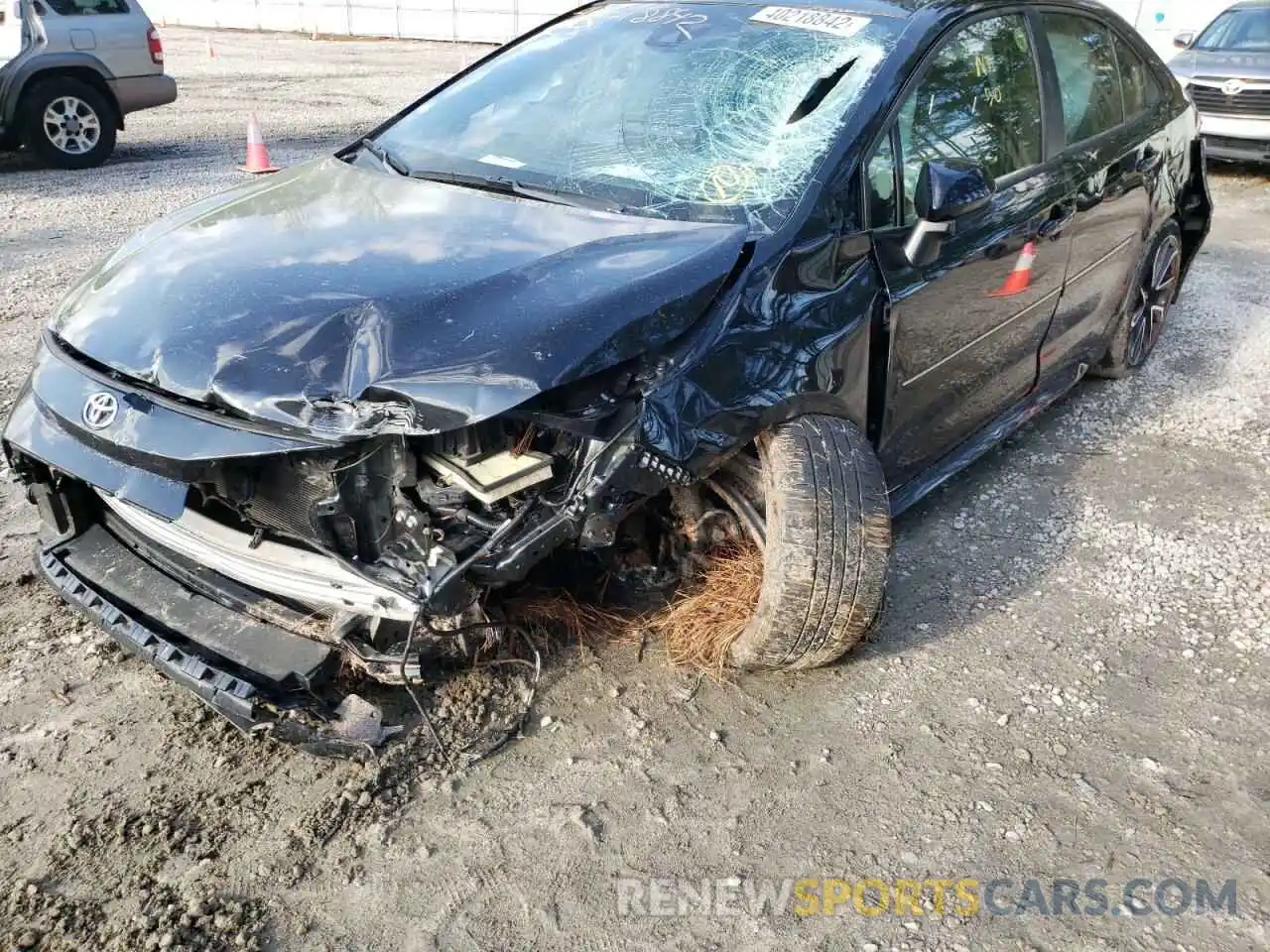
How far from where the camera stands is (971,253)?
3121 millimetres

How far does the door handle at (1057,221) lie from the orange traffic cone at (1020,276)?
0.25ft

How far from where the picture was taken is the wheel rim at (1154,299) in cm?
478

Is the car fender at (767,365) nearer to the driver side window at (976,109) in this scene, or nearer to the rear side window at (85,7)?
the driver side window at (976,109)

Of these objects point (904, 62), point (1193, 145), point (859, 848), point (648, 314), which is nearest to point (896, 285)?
point (904, 62)

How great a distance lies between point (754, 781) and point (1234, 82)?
364 inches

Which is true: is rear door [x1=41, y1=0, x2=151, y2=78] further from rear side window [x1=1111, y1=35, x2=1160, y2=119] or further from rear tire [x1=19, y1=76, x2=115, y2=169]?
rear side window [x1=1111, y1=35, x2=1160, y2=119]


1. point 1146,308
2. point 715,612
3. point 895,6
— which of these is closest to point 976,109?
point 895,6

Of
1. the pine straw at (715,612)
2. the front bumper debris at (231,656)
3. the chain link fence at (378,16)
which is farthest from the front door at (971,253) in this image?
the chain link fence at (378,16)

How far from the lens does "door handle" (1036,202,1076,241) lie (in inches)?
136

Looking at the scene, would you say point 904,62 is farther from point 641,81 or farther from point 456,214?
point 456,214

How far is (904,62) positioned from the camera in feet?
9.60

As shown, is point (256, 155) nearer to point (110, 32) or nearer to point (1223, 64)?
point (110, 32)

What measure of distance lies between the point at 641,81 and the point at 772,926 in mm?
2426

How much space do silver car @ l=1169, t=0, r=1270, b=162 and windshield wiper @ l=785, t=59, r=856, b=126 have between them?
7.26 meters
